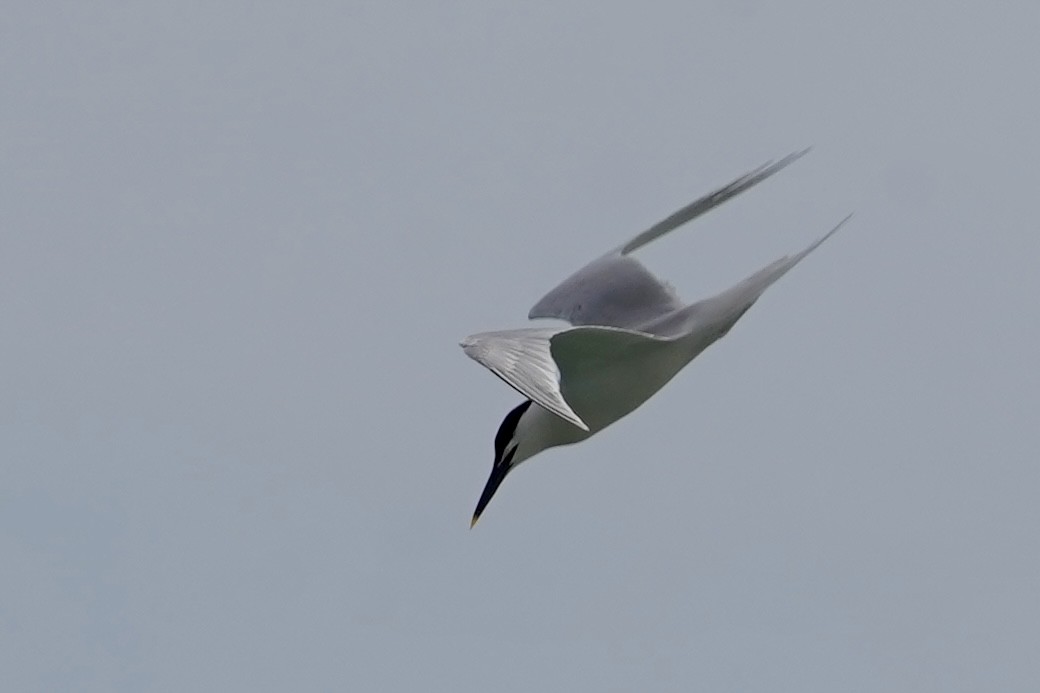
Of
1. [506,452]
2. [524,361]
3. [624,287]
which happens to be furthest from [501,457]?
[524,361]

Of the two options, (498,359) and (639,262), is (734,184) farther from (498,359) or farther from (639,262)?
(498,359)

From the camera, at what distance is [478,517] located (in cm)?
1384

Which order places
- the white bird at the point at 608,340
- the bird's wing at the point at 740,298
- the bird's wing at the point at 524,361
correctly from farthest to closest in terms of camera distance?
the bird's wing at the point at 740,298 → the white bird at the point at 608,340 → the bird's wing at the point at 524,361

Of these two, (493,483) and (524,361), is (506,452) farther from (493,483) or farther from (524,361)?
(524,361)

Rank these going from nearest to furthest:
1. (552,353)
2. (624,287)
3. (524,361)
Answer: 1. (524,361)
2. (552,353)
3. (624,287)

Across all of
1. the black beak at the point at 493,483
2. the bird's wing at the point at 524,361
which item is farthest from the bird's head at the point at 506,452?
the bird's wing at the point at 524,361

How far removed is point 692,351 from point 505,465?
1.55 meters

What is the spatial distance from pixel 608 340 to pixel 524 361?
A: 1989mm

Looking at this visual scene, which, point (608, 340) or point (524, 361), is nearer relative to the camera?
point (524, 361)

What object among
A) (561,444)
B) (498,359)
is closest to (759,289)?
(561,444)

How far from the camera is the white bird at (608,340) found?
1078 cm

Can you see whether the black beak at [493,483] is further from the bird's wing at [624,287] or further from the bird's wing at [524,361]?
the bird's wing at [524,361]

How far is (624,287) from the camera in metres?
14.6

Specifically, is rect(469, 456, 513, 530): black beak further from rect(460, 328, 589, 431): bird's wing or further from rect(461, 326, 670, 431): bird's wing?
rect(460, 328, 589, 431): bird's wing
